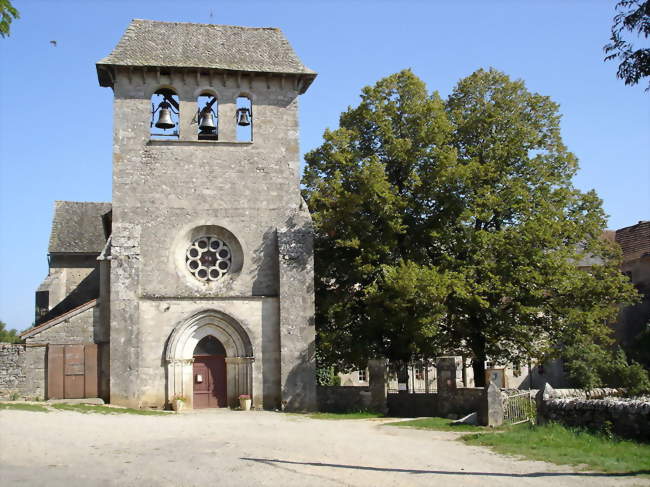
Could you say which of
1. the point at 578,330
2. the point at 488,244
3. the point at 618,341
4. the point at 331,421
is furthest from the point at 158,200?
the point at 618,341

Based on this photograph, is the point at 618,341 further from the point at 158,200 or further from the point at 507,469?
the point at 507,469

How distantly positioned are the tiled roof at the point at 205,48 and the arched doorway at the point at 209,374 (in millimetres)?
9800

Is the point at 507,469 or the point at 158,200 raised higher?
the point at 158,200

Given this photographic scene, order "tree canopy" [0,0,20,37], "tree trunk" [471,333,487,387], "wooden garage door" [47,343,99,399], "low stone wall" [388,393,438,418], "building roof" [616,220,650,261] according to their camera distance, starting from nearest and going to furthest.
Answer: "tree canopy" [0,0,20,37], "low stone wall" [388,393,438,418], "wooden garage door" [47,343,99,399], "tree trunk" [471,333,487,387], "building roof" [616,220,650,261]

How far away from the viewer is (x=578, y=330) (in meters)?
25.2

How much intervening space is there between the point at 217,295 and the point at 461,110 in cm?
1199

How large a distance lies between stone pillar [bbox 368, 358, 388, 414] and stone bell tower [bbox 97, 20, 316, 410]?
207 centimetres

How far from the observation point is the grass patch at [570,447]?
1220cm

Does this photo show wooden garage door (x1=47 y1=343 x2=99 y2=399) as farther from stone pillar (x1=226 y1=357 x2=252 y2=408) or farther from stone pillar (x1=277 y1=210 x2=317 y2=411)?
stone pillar (x1=277 y1=210 x2=317 y2=411)

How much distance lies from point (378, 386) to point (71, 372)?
10.2 m

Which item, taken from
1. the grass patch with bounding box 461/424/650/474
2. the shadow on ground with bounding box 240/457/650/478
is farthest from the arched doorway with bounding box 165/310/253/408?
the shadow on ground with bounding box 240/457/650/478

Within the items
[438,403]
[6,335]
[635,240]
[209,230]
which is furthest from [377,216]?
[6,335]

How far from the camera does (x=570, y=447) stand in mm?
13852

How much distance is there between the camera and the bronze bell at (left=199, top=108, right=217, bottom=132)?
82.7ft
